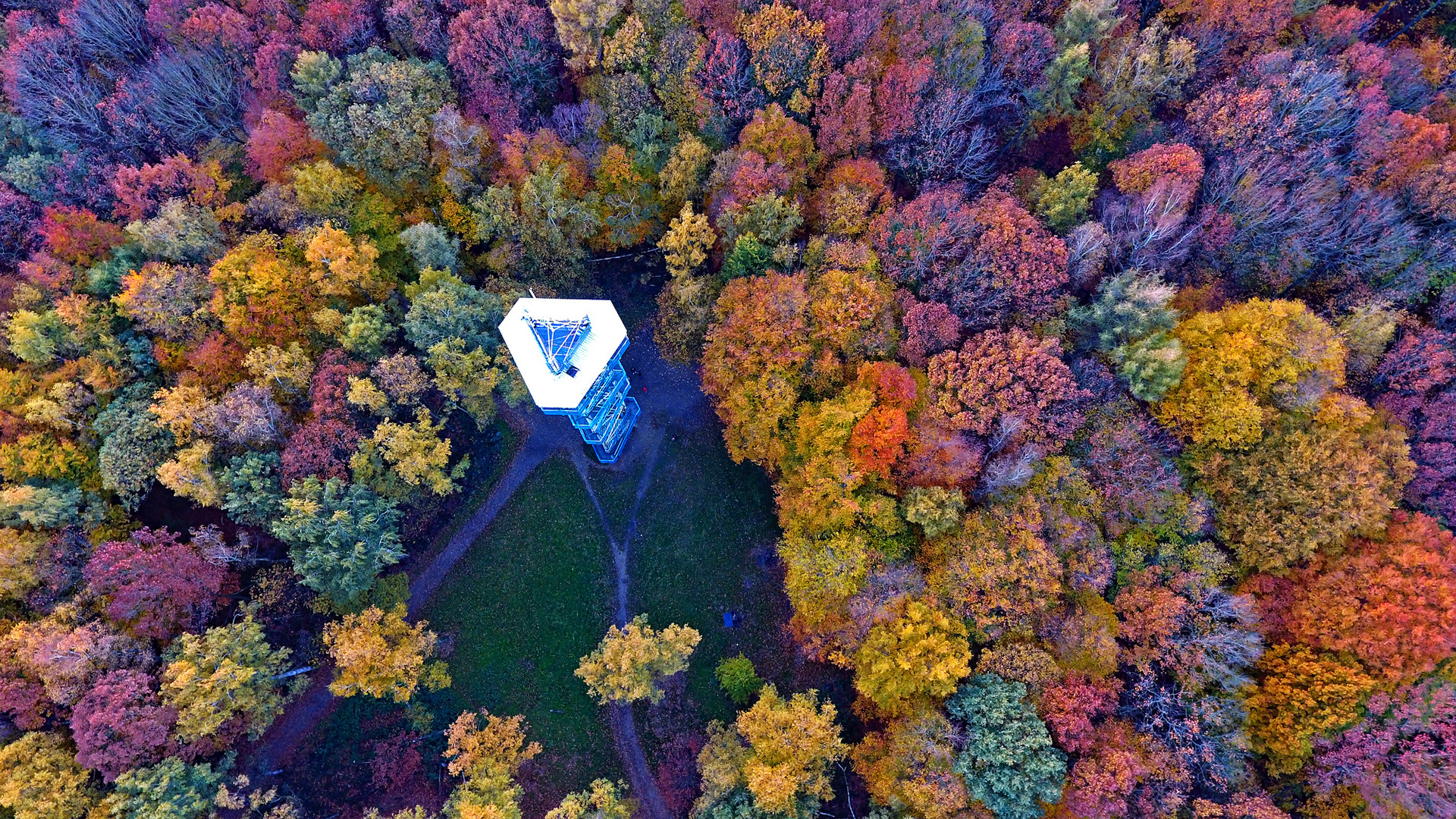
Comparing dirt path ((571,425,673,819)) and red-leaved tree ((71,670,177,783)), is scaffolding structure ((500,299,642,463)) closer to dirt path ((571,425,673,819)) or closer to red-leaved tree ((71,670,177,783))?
dirt path ((571,425,673,819))

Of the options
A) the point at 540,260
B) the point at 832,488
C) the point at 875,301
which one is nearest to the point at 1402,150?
the point at 875,301

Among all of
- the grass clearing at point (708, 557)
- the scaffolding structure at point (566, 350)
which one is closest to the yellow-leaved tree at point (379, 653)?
the grass clearing at point (708, 557)

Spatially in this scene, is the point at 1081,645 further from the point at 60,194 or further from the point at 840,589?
the point at 60,194

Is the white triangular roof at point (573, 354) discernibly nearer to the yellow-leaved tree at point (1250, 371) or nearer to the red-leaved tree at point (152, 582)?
the red-leaved tree at point (152, 582)

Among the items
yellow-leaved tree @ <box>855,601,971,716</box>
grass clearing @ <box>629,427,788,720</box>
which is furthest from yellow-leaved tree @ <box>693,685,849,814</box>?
grass clearing @ <box>629,427,788,720</box>

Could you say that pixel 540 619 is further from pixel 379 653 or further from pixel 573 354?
pixel 573 354
